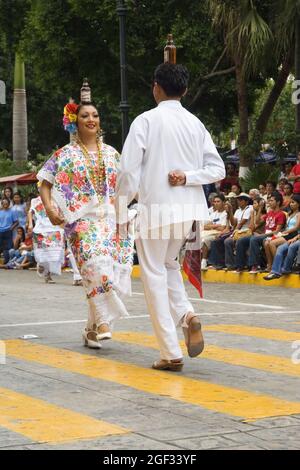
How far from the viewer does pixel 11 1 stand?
96.5 ft

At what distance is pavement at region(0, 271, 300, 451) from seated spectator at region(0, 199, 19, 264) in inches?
559

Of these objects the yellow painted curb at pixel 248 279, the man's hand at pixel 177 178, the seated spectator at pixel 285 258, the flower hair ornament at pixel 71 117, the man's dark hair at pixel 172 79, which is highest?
the man's dark hair at pixel 172 79

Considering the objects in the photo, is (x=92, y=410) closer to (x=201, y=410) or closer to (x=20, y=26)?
(x=201, y=410)

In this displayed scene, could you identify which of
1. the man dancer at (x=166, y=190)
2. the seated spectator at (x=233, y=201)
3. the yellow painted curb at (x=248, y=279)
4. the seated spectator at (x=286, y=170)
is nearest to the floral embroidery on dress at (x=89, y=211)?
the man dancer at (x=166, y=190)

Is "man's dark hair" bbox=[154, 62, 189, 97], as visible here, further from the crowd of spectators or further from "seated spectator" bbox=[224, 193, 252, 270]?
"seated spectator" bbox=[224, 193, 252, 270]

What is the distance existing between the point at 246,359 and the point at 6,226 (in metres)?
18.0

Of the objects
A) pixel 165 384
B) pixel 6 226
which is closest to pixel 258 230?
pixel 6 226

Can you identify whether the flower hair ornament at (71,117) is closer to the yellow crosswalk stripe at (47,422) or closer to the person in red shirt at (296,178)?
the yellow crosswalk stripe at (47,422)

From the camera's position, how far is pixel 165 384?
6.95 metres

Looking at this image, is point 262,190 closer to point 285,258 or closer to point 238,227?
point 238,227

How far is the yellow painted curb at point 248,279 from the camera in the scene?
16.5m

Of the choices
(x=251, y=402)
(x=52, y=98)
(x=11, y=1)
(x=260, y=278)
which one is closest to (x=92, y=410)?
(x=251, y=402)

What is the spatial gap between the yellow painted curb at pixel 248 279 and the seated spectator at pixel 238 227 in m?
0.22

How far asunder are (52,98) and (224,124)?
1364cm
